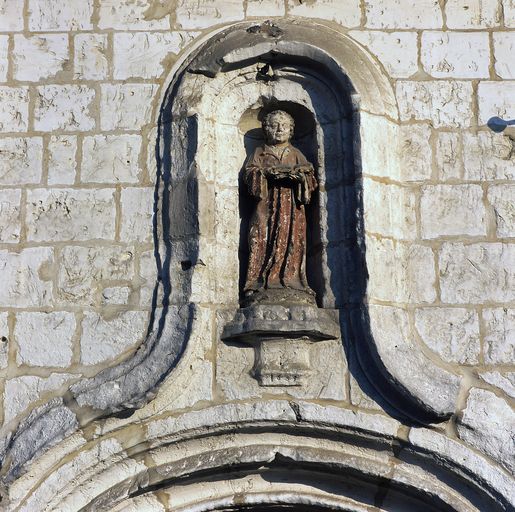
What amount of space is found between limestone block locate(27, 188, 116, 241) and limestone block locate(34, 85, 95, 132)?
37 cm

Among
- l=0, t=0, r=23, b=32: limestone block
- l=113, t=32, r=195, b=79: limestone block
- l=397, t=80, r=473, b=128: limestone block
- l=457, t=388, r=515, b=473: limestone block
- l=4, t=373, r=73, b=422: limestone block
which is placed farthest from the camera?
l=0, t=0, r=23, b=32: limestone block

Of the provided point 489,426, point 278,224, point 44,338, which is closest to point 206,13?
point 278,224

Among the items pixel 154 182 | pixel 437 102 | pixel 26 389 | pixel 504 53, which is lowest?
pixel 26 389

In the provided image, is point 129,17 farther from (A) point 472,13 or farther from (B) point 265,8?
(A) point 472,13

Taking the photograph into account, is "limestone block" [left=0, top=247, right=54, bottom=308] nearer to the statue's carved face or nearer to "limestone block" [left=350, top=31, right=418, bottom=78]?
the statue's carved face

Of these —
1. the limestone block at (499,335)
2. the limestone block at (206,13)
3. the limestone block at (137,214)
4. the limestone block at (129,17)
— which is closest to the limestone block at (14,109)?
the limestone block at (129,17)

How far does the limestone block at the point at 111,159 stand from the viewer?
6.37 metres

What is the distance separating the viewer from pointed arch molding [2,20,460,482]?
591 cm

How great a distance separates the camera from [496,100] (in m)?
6.41

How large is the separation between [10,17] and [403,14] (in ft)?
7.10

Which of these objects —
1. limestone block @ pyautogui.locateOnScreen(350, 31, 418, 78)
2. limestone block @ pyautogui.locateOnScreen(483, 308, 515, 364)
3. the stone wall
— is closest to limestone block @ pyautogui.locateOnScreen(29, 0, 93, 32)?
the stone wall

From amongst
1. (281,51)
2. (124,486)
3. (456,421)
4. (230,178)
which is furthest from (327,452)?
(281,51)

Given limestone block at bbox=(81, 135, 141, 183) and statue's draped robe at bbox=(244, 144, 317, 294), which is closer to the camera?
statue's draped robe at bbox=(244, 144, 317, 294)

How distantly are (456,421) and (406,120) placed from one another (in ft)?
5.34
